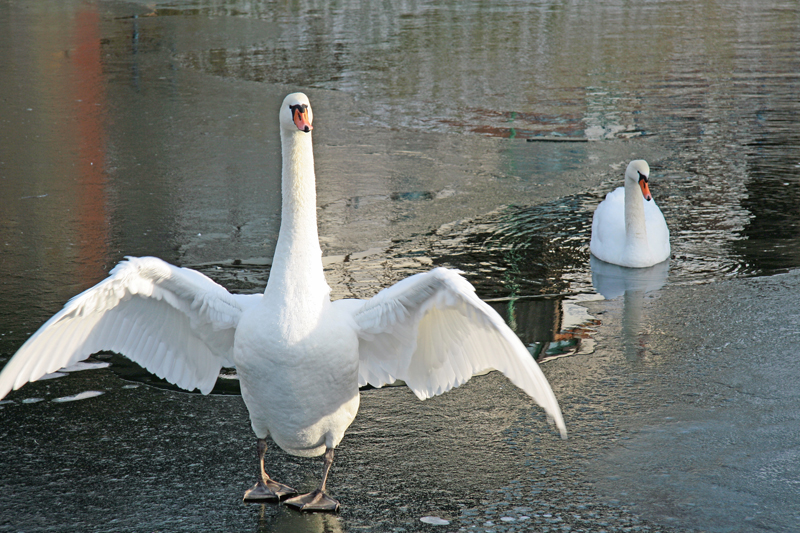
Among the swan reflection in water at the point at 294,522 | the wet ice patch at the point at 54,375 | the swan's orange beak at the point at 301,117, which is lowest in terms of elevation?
the swan reflection in water at the point at 294,522

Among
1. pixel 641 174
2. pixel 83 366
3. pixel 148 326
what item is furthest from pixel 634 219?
pixel 83 366

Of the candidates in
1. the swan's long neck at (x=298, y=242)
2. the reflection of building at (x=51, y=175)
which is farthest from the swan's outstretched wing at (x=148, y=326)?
the reflection of building at (x=51, y=175)

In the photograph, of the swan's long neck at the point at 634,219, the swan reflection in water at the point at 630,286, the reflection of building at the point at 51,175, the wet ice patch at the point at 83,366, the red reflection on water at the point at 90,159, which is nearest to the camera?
the wet ice patch at the point at 83,366

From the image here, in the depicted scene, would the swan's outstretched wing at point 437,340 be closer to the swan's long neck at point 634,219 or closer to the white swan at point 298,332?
the white swan at point 298,332

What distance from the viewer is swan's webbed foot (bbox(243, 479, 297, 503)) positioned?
383cm

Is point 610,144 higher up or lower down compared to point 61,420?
higher up

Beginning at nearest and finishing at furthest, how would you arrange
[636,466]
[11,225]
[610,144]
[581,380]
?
[636,466], [581,380], [11,225], [610,144]

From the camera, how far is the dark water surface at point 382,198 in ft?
13.2

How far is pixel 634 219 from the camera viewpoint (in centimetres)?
705

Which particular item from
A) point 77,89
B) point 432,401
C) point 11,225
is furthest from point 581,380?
point 77,89

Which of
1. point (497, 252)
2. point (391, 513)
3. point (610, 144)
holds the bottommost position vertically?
point (391, 513)

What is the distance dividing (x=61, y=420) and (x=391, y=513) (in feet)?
6.54

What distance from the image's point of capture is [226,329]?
4.08 metres

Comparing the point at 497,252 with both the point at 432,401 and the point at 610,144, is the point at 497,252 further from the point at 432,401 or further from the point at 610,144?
the point at 610,144
